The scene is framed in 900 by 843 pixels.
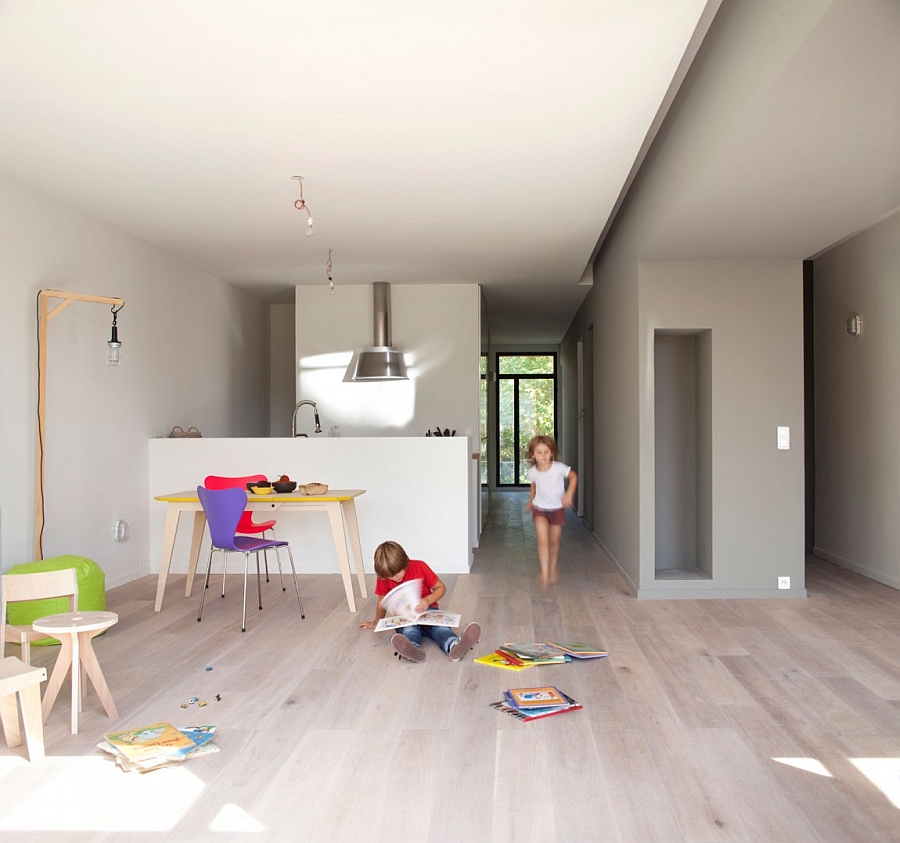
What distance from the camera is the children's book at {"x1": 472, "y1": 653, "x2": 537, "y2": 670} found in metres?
3.72

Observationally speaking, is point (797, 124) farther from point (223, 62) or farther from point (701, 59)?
point (223, 62)

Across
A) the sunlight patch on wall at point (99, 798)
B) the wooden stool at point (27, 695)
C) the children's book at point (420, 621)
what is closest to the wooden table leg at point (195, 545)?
the children's book at point (420, 621)

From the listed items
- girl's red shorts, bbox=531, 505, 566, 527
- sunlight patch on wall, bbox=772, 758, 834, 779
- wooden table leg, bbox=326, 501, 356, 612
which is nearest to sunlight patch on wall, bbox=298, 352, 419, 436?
girl's red shorts, bbox=531, 505, 566, 527

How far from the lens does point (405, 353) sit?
782cm

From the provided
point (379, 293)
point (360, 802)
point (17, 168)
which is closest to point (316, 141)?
point (17, 168)

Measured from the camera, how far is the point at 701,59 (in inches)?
146

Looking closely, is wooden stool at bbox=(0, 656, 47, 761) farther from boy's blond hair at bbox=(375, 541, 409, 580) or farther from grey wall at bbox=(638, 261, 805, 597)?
grey wall at bbox=(638, 261, 805, 597)

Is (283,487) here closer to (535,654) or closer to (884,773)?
(535,654)

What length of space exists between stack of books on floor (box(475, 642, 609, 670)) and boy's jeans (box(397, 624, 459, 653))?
0.17m

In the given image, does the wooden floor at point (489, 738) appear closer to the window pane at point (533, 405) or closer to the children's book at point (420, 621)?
the children's book at point (420, 621)

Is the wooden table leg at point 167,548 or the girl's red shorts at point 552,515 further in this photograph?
the girl's red shorts at point 552,515

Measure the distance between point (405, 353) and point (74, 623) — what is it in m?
5.09

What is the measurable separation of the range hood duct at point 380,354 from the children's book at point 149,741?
463 cm

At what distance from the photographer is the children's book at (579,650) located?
12.7 feet
